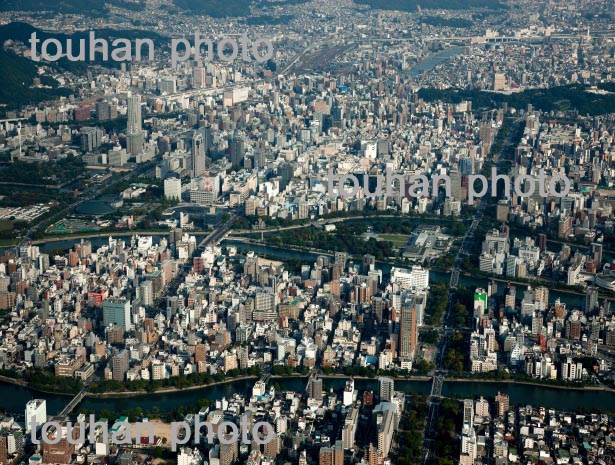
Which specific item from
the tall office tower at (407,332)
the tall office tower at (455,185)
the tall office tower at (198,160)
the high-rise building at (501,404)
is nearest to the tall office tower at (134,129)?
the tall office tower at (198,160)

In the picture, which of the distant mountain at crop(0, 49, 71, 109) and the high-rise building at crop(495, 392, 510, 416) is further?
the distant mountain at crop(0, 49, 71, 109)

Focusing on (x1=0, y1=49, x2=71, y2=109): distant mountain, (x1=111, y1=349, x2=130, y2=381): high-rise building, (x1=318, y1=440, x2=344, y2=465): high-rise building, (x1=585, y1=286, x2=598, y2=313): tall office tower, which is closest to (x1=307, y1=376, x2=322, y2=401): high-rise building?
(x1=318, y1=440, x2=344, y2=465): high-rise building

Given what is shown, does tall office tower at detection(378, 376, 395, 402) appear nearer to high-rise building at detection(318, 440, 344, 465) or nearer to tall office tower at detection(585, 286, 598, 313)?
high-rise building at detection(318, 440, 344, 465)

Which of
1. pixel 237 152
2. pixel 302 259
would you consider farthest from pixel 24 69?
pixel 302 259

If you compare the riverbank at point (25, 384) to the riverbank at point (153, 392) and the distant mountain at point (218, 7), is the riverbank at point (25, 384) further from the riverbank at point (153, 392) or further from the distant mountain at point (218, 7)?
the distant mountain at point (218, 7)

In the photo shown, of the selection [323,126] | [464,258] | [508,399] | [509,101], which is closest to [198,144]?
[323,126]

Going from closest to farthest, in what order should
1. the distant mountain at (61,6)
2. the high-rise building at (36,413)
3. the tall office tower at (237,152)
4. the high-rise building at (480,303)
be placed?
the high-rise building at (36,413) → the high-rise building at (480,303) → the tall office tower at (237,152) → the distant mountain at (61,6)

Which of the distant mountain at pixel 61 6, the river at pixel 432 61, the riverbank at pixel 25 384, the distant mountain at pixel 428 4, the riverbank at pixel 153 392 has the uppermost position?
the distant mountain at pixel 428 4
